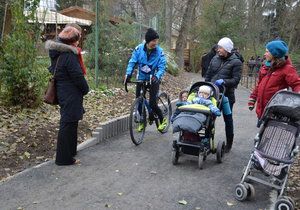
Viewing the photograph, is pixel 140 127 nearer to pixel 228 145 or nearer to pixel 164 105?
pixel 164 105

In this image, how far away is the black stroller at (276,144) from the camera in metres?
5.18

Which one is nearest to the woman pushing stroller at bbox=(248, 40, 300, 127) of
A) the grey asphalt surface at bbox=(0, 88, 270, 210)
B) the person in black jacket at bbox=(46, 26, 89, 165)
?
the grey asphalt surface at bbox=(0, 88, 270, 210)

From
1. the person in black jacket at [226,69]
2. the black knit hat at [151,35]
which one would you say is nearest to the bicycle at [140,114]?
the black knit hat at [151,35]

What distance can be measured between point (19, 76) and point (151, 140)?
2.89 m

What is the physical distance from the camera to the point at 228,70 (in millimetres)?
7027

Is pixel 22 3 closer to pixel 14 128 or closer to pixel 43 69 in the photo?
pixel 43 69

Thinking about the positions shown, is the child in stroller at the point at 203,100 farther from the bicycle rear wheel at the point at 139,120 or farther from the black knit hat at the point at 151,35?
the black knit hat at the point at 151,35

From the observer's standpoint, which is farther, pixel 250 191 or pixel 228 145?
pixel 228 145

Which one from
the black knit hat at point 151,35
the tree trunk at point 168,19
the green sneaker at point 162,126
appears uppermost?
the tree trunk at point 168,19

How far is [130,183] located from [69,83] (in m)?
1.71

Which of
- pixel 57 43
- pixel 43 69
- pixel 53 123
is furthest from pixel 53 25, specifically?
pixel 57 43

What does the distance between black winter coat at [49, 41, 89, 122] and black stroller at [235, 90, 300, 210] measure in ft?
8.40

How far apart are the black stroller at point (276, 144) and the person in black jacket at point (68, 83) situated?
2549 mm

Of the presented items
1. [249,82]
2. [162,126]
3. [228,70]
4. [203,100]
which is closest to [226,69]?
[228,70]
